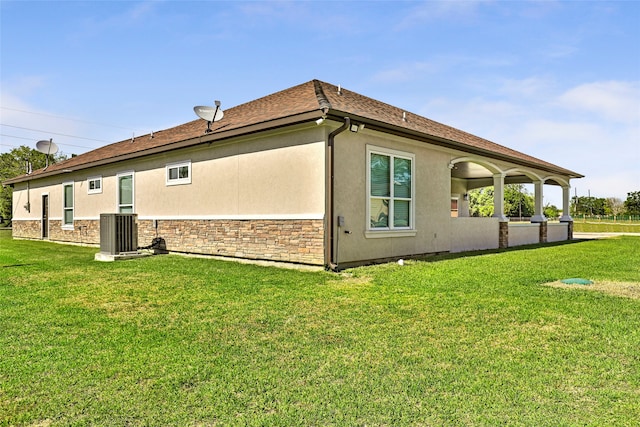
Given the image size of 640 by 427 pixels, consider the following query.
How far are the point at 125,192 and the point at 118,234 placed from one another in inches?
148

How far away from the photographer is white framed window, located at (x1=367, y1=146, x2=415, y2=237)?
32.0 ft

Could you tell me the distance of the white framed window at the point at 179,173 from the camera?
1202cm

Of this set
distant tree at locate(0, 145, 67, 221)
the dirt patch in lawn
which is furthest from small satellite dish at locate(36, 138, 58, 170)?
distant tree at locate(0, 145, 67, 221)

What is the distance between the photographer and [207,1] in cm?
1090

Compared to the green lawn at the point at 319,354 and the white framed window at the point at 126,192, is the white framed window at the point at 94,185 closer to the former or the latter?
the white framed window at the point at 126,192

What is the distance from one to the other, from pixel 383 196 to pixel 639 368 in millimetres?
6970

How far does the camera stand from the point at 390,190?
10188 millimetres

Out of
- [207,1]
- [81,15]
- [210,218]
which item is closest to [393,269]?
[210,218]

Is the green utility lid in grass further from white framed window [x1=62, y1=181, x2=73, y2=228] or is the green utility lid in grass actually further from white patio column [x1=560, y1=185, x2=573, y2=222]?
white framed window [x1=62, y1=181, x2=73, y2=228]

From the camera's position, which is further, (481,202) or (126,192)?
(481,202)

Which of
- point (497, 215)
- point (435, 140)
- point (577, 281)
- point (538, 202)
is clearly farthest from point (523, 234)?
point (577, 281)

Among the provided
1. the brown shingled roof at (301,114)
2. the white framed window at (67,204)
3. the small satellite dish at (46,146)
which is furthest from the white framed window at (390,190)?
the small satellite dish at (46,146)

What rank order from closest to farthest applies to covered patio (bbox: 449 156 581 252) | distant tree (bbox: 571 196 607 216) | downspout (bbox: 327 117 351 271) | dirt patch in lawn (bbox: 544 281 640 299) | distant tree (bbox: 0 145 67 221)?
dirt patch in lawn (bbox: 544 281 640 299) < downspout (bbox: 327 117 351 271) < covered patio (bbox: 449 156 581 252) < distant tree (bbox: 0 145 67 221) < distant tree (bbox: 571 196 607 216)

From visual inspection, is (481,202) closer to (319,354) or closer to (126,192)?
(126,192)
